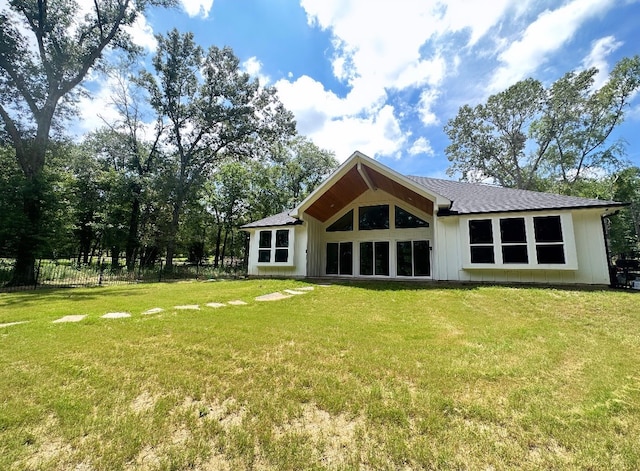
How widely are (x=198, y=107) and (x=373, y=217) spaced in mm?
16013

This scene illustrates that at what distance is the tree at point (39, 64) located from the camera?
40.7 ft

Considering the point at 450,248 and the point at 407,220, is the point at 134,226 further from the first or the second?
the point at 450,248

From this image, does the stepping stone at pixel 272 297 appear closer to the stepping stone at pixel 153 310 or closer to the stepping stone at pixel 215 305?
the stepping stone at pixel 215 305

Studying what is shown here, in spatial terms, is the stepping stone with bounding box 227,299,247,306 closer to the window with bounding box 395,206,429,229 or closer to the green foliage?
the window with bounding box 395,206,429,229

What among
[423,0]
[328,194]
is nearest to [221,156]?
[328,194]

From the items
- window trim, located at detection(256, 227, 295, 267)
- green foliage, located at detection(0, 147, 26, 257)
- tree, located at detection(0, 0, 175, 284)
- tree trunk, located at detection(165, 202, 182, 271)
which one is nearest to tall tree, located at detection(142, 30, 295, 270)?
tree trunk, located at detection(165, 202, 182, 271)

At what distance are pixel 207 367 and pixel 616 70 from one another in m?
29.4

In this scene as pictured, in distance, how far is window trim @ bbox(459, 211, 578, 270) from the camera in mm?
8891

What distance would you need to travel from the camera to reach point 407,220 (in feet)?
43.1

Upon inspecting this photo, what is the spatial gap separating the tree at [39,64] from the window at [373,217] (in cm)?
1456

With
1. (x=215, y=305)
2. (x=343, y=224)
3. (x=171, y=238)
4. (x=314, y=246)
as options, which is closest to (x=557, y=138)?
(x=343, y=224)

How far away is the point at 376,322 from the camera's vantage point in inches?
214

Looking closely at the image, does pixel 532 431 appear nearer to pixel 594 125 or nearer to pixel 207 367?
pixel 207 367

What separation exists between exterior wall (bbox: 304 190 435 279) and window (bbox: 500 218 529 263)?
3008mm
